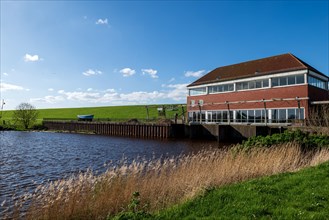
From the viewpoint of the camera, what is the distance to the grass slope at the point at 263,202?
5199 mm

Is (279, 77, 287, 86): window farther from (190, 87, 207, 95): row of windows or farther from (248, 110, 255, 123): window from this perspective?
(190, 87, 207, 95): row of windows

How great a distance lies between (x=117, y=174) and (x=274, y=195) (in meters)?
4.86

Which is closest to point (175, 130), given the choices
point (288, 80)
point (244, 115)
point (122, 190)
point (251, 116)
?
point (244, 115)

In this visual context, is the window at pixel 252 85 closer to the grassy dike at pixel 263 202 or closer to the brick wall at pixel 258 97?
the brick wall at pixel 258 97

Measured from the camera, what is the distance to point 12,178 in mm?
13219

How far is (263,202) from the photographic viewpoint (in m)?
5.84

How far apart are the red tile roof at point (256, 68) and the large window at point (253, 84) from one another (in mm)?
893

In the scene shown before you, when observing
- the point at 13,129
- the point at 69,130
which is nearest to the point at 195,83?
the point at 69,130

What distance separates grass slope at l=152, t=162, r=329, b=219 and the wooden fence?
30.8 meters

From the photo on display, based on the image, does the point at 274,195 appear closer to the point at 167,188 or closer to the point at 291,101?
the point at 167,188

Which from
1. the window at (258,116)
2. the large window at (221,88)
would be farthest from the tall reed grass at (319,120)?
the large window at (221,88)

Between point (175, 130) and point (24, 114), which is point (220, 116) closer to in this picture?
point (175, 130)

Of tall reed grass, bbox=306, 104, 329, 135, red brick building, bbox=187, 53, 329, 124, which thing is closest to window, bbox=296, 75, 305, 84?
red brick building, bbox=187, 53, 329, 124

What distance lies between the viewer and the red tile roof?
3090 centimetres
